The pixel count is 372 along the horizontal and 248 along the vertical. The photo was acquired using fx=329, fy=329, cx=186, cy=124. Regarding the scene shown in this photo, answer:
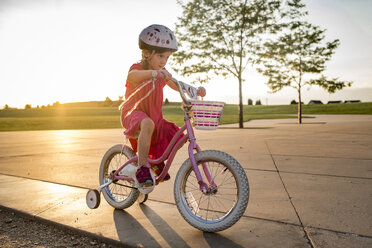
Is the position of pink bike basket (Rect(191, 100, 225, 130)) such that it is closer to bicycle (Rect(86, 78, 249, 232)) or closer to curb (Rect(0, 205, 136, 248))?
bicycle (Rect(86, 78, 249, 232))

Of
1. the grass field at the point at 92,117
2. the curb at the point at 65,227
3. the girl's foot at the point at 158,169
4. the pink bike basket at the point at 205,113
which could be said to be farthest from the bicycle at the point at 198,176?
the grass field at the point at 92,117

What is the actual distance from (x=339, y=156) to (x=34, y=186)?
594 cm

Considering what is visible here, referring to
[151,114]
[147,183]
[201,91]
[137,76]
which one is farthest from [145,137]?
[201,91]

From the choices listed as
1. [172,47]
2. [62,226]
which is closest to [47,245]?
[62,226]

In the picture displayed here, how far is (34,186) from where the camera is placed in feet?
15.6

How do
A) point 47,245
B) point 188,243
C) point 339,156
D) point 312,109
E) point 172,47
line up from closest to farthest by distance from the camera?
point 188,243, point 47,245, point 172,47, point 339,156, point 312,109

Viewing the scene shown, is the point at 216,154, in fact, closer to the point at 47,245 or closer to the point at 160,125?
the point at 160,125

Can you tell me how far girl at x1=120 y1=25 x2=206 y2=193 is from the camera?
309cm

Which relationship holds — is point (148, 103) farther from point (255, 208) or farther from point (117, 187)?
point (255, 208)

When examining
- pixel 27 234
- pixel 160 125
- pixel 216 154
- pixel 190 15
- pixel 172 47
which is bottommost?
pixel 27 234

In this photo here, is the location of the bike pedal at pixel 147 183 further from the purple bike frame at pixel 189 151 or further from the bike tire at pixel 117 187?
the bike tire at pixel 117 187

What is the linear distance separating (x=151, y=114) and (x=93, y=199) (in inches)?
46.0

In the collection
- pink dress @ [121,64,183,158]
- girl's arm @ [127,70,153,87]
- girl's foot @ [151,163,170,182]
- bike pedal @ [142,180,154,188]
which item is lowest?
bike pedal @ [142,180,154,188]

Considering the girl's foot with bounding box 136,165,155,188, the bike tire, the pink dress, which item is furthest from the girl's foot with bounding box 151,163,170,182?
the bike tire
